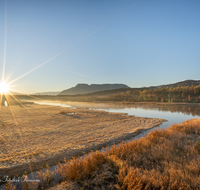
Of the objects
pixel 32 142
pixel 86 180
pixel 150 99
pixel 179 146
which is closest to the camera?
pixel 86 180

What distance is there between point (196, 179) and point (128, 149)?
3.28 meters

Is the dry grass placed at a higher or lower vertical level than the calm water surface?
higher

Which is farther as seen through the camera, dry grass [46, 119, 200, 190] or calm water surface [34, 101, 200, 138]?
calm water surface [34, 101, 200, 138]

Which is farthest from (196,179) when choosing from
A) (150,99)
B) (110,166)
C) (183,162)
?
(150,99)

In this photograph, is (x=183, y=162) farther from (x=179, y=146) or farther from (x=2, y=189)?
(x=2, y=189)

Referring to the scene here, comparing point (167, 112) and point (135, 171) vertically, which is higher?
point (135, 171)

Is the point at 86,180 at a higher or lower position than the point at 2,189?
higher

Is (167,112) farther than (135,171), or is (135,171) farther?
(167,112)

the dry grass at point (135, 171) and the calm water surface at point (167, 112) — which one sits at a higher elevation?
the dry grass at point (135, 171)

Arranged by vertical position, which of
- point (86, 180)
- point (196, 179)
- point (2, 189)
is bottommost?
point (2, 189)

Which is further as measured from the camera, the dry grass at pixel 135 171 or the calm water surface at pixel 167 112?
the calm water surface at pixel 167 112

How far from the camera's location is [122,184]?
4.41 m

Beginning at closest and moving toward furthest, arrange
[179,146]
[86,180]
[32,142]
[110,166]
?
[86,180] < [110,166] < [179,146] < [32,142]

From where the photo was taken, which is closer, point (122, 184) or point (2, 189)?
point (122, 184)
